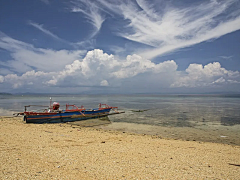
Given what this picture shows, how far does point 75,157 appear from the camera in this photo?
765 cm

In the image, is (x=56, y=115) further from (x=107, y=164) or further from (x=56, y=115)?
(x=107, y=164)

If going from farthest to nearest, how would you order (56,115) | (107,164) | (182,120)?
(182,120)
(56,115)
(107,164)

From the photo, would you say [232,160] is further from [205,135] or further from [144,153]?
[205,135]

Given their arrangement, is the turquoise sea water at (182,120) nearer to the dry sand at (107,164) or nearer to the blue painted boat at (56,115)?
the blue painted boat at (56,115)

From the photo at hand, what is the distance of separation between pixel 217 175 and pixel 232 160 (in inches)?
124

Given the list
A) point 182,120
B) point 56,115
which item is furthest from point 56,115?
point 182,120

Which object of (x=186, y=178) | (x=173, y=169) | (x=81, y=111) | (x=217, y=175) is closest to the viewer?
(x=186, y=178)

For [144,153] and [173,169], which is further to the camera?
[144,153]

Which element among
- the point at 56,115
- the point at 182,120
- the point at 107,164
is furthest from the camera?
the point at 182,120

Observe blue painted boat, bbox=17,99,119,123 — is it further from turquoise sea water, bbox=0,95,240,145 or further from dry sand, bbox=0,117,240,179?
dry sand, bbox=0,117,240,179

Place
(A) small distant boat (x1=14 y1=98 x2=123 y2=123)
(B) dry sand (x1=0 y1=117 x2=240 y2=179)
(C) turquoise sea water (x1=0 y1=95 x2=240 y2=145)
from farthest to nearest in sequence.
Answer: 1. (A) small distant boat (x1=14 y1=98 x2=123 y2=123)
2. (C) turquoise sea water (x1=0 y1=95 x2=240 y2=145)
3. (B) dry sand (x1=0 y1=117 x2=240 y2=179)

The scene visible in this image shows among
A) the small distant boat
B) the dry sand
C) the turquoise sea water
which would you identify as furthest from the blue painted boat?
the dry sand

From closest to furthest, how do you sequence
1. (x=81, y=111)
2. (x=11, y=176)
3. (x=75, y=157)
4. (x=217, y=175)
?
(x=11, y=176), (x=217, y=175), (x=75, y=157), (x=81, y=111)

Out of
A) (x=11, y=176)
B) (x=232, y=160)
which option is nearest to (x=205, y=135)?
(x=232, y=160)
